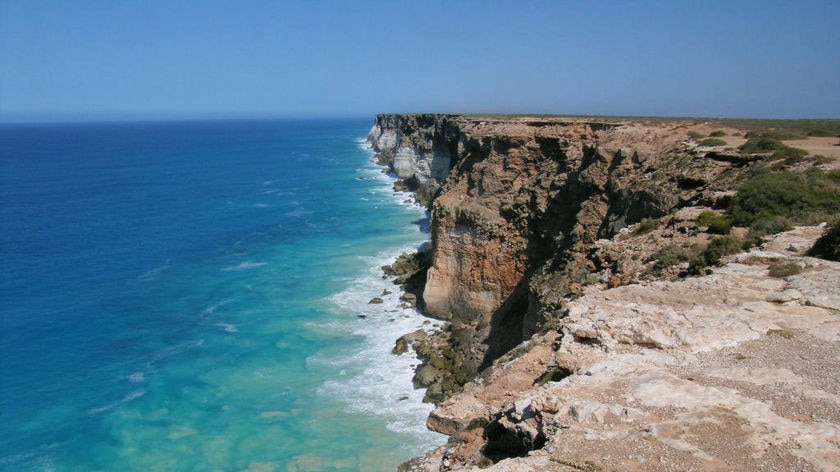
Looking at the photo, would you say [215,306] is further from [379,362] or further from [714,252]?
[714,252]

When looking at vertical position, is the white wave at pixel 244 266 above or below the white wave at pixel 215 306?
above

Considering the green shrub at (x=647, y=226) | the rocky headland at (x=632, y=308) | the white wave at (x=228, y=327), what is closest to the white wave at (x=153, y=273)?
the white wave at (x=228, y=327)

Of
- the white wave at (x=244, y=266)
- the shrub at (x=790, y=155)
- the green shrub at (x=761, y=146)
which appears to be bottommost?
the white wave at (x=244, y=266)

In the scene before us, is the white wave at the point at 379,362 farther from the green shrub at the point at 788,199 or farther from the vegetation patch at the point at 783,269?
the green shrub at the point at 788,199

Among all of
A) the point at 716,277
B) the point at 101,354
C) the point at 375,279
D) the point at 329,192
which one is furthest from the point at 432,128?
the point at 716,277

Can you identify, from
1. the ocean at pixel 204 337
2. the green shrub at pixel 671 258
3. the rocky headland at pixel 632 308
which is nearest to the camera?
the rocky headland at pixel 632 308

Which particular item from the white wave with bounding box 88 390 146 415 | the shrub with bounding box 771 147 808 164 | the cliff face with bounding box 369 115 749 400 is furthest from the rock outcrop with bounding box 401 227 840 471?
the white wave with bounding box 88 390 146 415

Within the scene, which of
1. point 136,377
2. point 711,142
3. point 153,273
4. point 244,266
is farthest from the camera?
point 244,266

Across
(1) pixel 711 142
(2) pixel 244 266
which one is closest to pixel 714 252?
(1) pixel 711 142
